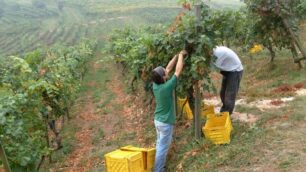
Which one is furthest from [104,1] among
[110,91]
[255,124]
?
[255,124]

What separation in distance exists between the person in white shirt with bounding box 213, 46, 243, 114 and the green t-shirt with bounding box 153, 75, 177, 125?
1.69 meters

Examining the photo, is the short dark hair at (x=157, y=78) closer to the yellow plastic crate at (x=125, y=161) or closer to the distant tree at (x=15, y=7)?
the yellow plastic crate at (x=125, y=161)

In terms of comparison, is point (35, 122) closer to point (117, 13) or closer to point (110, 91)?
point (110, 91)

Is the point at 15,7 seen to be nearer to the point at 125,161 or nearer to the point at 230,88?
the point at 230,88

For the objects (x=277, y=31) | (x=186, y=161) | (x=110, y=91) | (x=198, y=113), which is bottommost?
(x=110, y=91)

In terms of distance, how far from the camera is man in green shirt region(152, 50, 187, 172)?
7.01m

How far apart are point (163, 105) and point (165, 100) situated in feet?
0.40

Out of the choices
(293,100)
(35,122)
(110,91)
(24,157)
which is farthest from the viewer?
(110,91)

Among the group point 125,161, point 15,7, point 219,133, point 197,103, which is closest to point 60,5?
point 15,7

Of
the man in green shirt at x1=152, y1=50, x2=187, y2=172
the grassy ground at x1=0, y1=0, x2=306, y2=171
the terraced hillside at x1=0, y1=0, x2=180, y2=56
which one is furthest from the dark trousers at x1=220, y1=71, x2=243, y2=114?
the terraced hillside at x1=0, y1=0, x2=180, y2=56

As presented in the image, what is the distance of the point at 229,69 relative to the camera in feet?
28.2

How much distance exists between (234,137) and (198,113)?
790 millimetres

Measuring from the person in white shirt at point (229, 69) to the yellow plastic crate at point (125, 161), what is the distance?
2455mm

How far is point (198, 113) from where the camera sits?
810 centimetres
